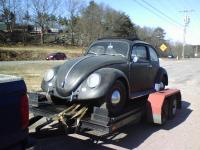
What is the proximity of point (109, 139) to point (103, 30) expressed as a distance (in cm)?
7475

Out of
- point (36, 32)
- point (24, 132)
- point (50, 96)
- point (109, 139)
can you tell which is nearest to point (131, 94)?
point (109, 139)

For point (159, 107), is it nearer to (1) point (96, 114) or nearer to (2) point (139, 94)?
(2) point (139, 94)

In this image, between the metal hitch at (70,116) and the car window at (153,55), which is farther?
the car window at (153,55)

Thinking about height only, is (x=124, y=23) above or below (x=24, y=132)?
above

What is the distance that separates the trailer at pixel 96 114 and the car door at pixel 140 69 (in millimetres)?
358

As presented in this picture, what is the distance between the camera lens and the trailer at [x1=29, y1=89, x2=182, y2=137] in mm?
6086

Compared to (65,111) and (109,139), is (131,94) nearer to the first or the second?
(109,139)

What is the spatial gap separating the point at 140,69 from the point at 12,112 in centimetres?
530

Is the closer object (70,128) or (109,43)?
(70,128)

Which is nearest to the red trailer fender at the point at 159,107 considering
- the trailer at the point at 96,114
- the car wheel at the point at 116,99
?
the trailer at the point at 96,114

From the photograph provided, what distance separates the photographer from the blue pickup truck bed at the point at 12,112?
3.69 m

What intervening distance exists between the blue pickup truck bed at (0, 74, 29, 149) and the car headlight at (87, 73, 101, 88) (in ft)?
9.31

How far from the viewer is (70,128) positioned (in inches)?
249

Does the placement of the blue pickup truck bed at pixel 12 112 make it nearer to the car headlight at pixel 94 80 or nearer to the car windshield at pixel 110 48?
the car headlight at pixel 94 80
